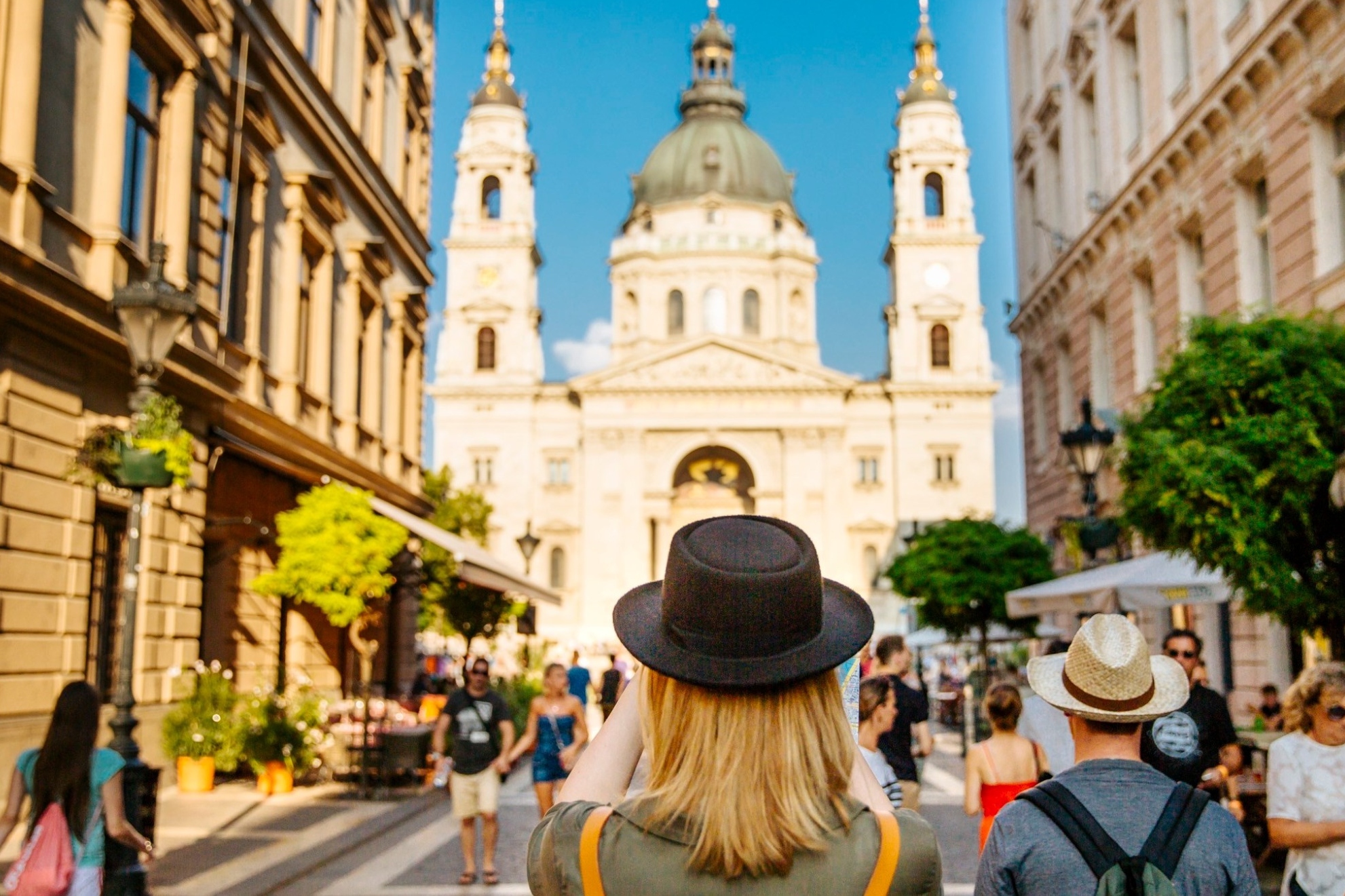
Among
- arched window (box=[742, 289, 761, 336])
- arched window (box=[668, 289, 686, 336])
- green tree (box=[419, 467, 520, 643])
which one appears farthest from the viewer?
arched window (box=[742, 289, 761, 336])

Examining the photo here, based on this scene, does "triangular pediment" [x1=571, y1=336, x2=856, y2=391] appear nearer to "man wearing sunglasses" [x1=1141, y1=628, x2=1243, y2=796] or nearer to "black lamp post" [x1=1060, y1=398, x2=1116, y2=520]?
"black lamp post" [x1=1060, y1=398, x2=1116, y2=520]

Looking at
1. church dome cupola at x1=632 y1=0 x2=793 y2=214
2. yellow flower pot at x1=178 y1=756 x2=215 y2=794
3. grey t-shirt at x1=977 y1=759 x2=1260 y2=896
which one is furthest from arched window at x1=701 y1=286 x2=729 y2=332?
grey t-shirt at x1=977 y1=759 x2=1260 y2=896

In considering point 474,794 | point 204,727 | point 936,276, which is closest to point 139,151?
point 204,727

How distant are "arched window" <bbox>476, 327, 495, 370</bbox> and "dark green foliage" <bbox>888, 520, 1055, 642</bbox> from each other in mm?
42987

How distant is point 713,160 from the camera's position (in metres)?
78.6

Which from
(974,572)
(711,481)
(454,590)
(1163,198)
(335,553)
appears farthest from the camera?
(711,481)

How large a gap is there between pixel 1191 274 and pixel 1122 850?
1782 cm

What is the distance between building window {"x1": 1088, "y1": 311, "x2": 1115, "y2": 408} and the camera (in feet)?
77.7

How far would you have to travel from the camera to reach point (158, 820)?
1226 centimetres

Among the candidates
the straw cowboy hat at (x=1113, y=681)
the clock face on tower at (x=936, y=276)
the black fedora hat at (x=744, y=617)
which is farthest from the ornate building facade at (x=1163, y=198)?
the clock face on tower at (x=936, y=276)

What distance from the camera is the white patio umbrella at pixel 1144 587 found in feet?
42.2

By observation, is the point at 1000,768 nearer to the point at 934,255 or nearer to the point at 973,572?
the point at 973,572

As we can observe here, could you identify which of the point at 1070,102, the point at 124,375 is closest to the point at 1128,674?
the point at 124,375

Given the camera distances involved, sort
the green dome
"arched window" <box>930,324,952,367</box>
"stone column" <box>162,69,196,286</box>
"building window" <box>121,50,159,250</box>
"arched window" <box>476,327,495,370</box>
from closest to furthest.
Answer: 1. "building window" <box>121,50,159,250</box>
2. "stone column" <box>162,69,196,286</box>
3. "arched window" <box>930,324,952,367</box>
4. "arched window" <box>476,327,495,370</box>
5. the green dome
